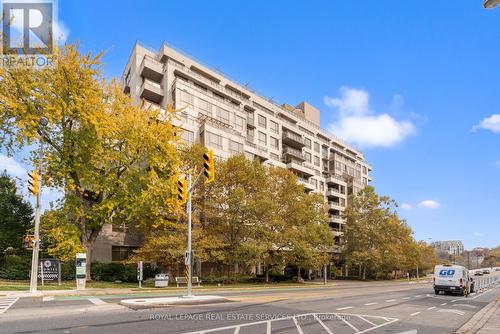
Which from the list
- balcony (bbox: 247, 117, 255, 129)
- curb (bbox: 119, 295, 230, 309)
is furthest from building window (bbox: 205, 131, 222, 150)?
curb (bbox: 119, 295, 230, 309)

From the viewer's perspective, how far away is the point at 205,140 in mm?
46469

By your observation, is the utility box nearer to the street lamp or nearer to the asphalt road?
the asphalt road

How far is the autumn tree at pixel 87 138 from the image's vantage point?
27906 mm

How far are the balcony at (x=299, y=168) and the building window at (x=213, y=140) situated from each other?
23963 millimetres

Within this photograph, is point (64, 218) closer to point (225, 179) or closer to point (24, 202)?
point (24, 202)

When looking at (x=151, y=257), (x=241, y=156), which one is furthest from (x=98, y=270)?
(x=241, y=156)

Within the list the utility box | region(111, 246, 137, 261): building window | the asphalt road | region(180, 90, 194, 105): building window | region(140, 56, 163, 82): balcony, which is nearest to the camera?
the asphalt road

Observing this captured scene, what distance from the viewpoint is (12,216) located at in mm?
38094

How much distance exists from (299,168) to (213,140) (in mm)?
27472

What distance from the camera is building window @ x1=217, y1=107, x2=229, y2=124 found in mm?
53344

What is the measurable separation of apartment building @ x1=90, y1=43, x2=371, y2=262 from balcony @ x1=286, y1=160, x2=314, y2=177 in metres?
0.18

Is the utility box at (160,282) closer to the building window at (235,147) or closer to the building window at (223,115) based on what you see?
the building window at (235,147)

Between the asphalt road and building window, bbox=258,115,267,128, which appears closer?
the asphalt road

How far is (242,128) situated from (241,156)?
56.6 feet
